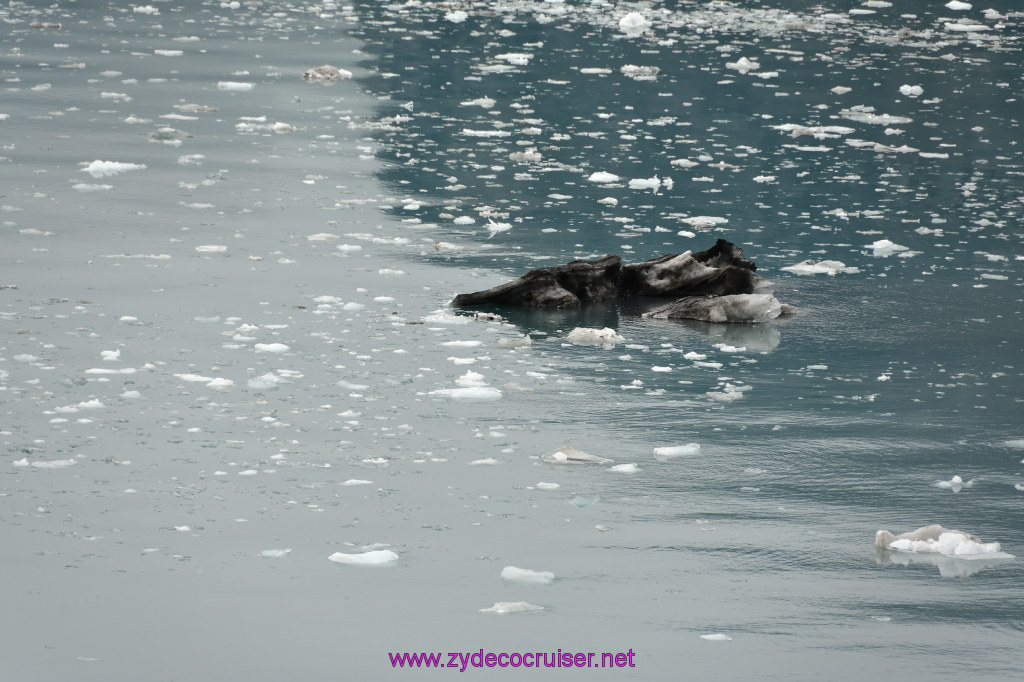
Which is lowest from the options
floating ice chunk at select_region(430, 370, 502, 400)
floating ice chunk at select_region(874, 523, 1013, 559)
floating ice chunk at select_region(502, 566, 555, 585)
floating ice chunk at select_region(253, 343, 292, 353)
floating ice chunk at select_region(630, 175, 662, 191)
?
floating ice chunk at select_region(630, 175, 662, 191)

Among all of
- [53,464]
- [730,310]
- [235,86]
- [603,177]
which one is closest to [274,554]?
[53,464]

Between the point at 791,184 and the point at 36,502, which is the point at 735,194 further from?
the point at 36,502

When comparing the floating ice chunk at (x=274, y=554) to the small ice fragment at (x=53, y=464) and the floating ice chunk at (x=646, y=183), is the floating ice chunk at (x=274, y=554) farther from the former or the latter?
the floating ice chunk at (x=646, y=183)

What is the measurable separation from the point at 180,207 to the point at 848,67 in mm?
9728

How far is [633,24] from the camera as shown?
60.6ft

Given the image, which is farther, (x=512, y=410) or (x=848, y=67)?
(x=848, y=67)

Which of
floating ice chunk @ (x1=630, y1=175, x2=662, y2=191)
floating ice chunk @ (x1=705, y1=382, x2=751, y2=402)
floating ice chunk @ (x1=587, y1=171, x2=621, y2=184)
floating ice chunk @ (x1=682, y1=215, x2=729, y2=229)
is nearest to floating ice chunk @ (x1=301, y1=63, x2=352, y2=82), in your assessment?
floating ice chunk @ (x1=587, y1=171, x2=621, y2=184)

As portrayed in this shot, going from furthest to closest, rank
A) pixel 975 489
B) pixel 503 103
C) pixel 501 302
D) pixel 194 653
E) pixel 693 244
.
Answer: pixel 503 103, pixel 693 244, pixel 501 302, pixel 975 489, pixel 194 653

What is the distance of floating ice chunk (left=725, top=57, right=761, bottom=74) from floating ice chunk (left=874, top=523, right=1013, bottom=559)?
37.9 feet

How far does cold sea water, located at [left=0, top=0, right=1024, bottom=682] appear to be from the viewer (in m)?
Answer: 3.62

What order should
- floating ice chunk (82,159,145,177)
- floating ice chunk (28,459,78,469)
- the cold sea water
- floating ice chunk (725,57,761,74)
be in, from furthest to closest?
floating ice chunk (725,57,761,74), floating ice chunk (82,159,145,177), floating ice chunk (28,459,78,469), the cold sea water

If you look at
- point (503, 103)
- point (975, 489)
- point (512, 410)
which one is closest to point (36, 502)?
point (512, 410)

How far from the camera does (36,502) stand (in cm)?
421

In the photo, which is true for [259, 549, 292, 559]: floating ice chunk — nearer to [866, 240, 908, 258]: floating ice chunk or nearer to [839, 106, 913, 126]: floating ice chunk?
[866, 240, 908, 258]: floating ice chunk
